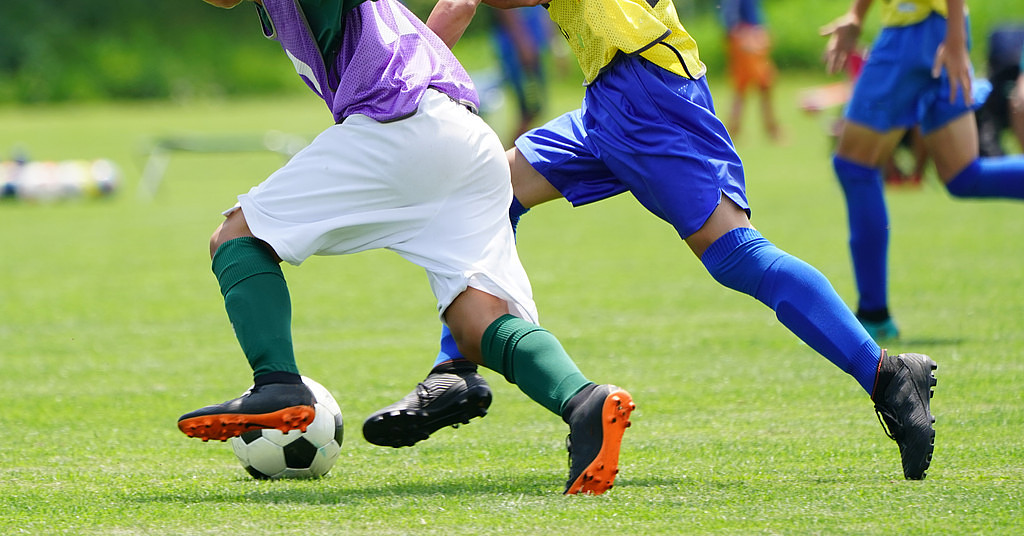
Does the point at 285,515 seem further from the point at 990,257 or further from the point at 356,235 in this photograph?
the point at 990,257

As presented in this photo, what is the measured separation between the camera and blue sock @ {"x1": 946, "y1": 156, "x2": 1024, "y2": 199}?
5.27m

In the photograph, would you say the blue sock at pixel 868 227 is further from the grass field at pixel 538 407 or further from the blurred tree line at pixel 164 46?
the blurred tree line at pixel 164 46

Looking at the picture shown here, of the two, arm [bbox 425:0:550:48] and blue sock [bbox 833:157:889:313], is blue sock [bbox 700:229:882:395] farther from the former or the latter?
blue sock [bbox 833:157:889:313]

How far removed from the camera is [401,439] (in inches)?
141

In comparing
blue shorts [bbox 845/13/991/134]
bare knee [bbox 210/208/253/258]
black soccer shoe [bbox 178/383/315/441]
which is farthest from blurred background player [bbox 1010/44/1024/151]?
black soccer shoe [bbox 178/383/315/441]

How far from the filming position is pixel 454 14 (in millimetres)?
3434

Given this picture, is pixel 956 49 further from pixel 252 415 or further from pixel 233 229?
pixel 252 415

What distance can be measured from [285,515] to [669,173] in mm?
1336

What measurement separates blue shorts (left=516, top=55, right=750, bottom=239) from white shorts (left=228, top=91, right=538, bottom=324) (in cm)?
45

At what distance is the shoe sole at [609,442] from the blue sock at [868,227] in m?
2.67

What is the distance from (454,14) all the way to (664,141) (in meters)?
0.65

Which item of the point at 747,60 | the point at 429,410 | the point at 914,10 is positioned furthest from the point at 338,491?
the point at 747,60

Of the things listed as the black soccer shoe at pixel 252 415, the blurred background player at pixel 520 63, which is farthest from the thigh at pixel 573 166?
the blurred background player at pixel 520 63

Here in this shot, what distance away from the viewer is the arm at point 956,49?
4.80m
